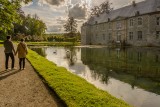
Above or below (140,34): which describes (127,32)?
above

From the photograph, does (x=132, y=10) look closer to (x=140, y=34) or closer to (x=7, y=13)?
(x=140, y=34)

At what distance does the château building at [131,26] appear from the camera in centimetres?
4331

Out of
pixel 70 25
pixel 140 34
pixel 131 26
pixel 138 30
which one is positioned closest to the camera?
pixel 140 34

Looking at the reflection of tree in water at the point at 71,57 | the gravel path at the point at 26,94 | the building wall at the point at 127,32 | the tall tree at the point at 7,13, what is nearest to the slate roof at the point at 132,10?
the building wall at the point at 127,32

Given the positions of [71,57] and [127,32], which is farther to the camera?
[127,32]

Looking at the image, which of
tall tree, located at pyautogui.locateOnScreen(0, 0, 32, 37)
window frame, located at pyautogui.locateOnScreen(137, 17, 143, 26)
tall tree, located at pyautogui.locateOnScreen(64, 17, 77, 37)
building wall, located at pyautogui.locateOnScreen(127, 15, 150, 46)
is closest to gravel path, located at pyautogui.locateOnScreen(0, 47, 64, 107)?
tall tree, located at pyautogui.locateOnScreen(0, 0, 32, 37)

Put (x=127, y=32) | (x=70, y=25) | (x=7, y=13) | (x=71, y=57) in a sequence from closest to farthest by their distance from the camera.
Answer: (x=7, y=13) → (x=71, y=57) → (x=127, y=32) → (x=70, y=25)

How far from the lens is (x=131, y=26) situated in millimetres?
50156

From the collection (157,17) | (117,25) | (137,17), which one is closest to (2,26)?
(157,17)

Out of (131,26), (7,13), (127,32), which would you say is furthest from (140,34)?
(7,13)

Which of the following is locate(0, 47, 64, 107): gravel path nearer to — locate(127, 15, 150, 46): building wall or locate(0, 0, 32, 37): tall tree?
locate(0, 0, 32, 37): tall tree

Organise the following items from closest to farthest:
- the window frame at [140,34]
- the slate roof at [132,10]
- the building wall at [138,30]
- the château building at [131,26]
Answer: the château building at [131,26] → the slate roof at [132,10] → the building wall at [138,30] → the window frame at [140,34]

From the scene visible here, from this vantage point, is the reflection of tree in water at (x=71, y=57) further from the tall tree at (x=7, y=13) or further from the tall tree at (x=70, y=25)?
the tall tree at (x=70, y=25)

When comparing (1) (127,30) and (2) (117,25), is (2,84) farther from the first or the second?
(2) (117,25)
